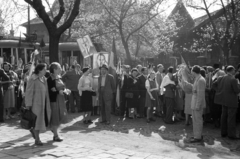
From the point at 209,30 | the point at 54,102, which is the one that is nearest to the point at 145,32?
the point at 209,30

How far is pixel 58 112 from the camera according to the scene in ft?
22.6

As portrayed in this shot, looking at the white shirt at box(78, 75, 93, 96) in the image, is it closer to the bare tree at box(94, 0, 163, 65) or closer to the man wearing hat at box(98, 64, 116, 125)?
the man wearing hat at box(98, 64, 116, 125)

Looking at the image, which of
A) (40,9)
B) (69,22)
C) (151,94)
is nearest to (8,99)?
(151,94)

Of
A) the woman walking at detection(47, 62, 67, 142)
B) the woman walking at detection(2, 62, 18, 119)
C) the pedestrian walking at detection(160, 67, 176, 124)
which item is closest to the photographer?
the woman walking at detection(47, 62, 67, 142)

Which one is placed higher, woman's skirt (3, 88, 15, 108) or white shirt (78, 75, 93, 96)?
white shirt (78, 75, 93, 96)

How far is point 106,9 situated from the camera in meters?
24.6

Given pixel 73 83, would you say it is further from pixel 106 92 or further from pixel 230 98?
pixel 230 98

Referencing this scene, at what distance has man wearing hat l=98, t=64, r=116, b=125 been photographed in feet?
30.7

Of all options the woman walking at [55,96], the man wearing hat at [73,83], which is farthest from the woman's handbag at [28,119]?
the man wearing hat at [73,83]

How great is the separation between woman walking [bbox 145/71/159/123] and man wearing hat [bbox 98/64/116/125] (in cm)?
122

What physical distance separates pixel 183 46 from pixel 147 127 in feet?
75.1

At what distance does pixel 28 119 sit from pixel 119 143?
7.04 feet

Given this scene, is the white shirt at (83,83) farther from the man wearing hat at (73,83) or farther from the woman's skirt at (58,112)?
the woman's skirt at (58,112)

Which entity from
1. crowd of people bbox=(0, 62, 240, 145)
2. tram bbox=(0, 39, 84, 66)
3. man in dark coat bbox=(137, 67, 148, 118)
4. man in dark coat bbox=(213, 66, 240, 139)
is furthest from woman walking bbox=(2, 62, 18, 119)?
tram bbox=(0, 39, 84, 66)
